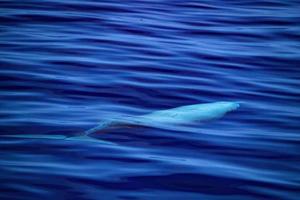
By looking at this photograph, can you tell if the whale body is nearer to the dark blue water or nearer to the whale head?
the whale head

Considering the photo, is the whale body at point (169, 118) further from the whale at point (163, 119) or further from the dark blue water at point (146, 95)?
the dark blue water at point (146, 95)

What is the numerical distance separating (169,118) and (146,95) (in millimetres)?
857

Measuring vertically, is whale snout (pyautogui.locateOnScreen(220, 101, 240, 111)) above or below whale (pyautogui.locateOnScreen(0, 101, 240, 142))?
above

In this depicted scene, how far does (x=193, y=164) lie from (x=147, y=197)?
704 mm

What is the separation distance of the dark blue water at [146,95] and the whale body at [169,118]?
0.10 meters

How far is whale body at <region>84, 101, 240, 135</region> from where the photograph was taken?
18.0 ft

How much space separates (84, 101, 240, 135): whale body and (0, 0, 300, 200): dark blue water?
0.10 m

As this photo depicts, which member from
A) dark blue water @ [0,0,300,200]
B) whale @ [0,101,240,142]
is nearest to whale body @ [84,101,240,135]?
whale @ [0,101,240,142]

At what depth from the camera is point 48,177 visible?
4367 mm

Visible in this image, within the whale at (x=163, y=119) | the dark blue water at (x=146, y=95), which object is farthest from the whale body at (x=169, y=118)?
the dark blue water at (x=146, y=95)

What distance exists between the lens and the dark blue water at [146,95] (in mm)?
4406

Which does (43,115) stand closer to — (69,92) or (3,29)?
(69,92)

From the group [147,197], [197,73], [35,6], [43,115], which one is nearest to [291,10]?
[197,73]

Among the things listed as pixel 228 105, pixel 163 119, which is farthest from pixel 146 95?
pixel 228 105
